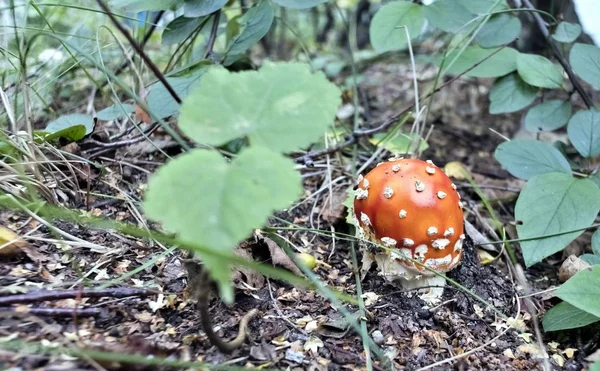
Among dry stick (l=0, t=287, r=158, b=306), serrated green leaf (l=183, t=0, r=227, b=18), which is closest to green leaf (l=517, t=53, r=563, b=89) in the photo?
serrated green leaf (l=183, t=0, r=227, b=18)

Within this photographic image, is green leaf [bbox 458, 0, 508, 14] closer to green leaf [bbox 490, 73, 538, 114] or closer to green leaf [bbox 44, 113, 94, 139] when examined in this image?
green leaf [bbox 490, 73, 538, 114]

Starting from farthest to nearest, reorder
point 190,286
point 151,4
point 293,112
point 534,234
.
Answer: point 151,4 → point 534,234 → point 190,286 → point 293,112

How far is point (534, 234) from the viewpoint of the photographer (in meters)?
1.71

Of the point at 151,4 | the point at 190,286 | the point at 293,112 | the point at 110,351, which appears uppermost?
the point at 151,4

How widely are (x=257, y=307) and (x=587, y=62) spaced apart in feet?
5.36

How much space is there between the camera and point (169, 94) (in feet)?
6.13

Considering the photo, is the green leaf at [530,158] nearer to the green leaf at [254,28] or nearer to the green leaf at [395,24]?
the green leaf at [395,24]

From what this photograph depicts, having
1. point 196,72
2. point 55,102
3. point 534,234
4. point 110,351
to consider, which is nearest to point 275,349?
point 110,351

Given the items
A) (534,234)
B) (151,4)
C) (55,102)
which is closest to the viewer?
(534,234)

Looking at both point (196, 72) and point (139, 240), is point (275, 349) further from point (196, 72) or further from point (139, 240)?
point (196, 72)

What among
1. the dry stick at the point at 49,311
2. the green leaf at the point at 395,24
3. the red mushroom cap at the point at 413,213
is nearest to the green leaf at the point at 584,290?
the red mushroom cap at the point at 413,213

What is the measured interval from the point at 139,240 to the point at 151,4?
90 cm

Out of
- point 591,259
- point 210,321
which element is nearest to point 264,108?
point 210,321

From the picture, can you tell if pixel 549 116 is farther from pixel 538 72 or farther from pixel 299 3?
pixel 299 3
